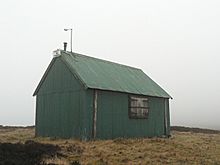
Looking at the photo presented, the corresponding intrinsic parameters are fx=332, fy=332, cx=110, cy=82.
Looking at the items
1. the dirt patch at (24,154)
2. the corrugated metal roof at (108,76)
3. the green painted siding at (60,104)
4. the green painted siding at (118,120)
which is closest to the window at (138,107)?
the green painted siding at (118,120)

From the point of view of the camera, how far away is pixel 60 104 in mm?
26859

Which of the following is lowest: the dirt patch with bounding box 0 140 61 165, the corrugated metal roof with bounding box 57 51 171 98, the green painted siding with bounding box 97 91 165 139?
the dirt patch with bounding box 0 140 61 165

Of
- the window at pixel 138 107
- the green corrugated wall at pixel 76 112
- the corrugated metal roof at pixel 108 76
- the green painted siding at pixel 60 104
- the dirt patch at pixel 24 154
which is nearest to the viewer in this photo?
the dirt patch at pixel 24 154

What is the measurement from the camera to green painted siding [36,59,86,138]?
25019 millimetres

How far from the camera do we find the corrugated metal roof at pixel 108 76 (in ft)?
85.2

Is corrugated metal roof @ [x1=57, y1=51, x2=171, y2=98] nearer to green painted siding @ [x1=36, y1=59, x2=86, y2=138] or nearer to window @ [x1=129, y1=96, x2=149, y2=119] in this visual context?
window @ [x1=129, y1=96, x2=149, y2=119]

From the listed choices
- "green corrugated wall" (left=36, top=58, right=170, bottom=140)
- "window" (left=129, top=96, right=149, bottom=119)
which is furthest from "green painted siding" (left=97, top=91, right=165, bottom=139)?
"window" (left=129, top=96, right=149, bottom=119)

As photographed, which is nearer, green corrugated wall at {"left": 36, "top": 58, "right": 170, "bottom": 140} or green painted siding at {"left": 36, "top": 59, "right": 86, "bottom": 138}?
green corrugated wall at {"left": 36, "top": 58, "right": 170, "bottom": 140}

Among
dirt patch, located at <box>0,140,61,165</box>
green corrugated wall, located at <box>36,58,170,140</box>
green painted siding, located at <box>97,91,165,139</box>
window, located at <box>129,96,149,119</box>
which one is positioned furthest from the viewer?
window, located at <box>129,96,149,119</box>

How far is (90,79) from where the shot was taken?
2578cm

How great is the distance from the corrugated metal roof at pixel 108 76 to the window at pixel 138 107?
0.60 meters

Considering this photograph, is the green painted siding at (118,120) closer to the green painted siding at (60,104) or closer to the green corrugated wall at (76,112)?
the green corrugated wall at (76,112)

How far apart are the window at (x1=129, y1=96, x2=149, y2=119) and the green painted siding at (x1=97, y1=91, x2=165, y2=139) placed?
16.9 inches

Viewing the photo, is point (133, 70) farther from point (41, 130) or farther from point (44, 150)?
point (44, 150)
